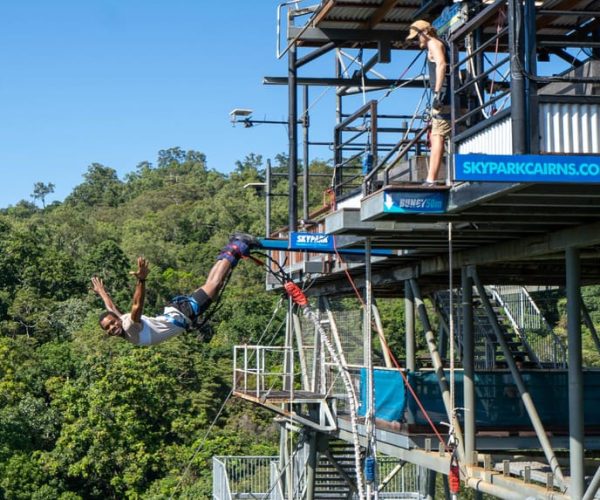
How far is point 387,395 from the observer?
17.6m

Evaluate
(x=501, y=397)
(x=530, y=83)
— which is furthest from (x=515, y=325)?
(x=530, y=83)

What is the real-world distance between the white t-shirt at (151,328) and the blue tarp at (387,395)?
4.49m

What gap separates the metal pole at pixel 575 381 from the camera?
12.7 metres

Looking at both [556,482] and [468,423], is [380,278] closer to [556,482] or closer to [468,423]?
[468,423]

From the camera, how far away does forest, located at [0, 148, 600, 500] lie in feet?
155

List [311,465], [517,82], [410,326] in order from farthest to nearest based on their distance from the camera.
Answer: [311,465] < [410,326] < [517,82]

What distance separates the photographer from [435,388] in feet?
56.2

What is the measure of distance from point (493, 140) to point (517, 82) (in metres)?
0.86

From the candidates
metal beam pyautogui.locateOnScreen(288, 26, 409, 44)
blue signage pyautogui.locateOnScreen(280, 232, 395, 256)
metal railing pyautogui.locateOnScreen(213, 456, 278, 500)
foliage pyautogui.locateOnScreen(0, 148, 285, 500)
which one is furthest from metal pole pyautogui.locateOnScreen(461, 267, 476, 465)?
foliage pyautogui.locateOnScreen(0, 148, 285, 500)

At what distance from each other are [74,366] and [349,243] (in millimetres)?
40410

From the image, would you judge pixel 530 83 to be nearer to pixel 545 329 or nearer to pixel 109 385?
pixel 545 329

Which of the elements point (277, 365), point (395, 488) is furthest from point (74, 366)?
Result: point (395, 488)

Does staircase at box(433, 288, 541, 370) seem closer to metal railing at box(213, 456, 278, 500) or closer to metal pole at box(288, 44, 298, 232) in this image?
metal pole at box(288, 44, 298, 232)

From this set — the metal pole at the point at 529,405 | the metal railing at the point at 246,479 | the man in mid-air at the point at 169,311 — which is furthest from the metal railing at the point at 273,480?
the man in mid-air at the point at 169,311
